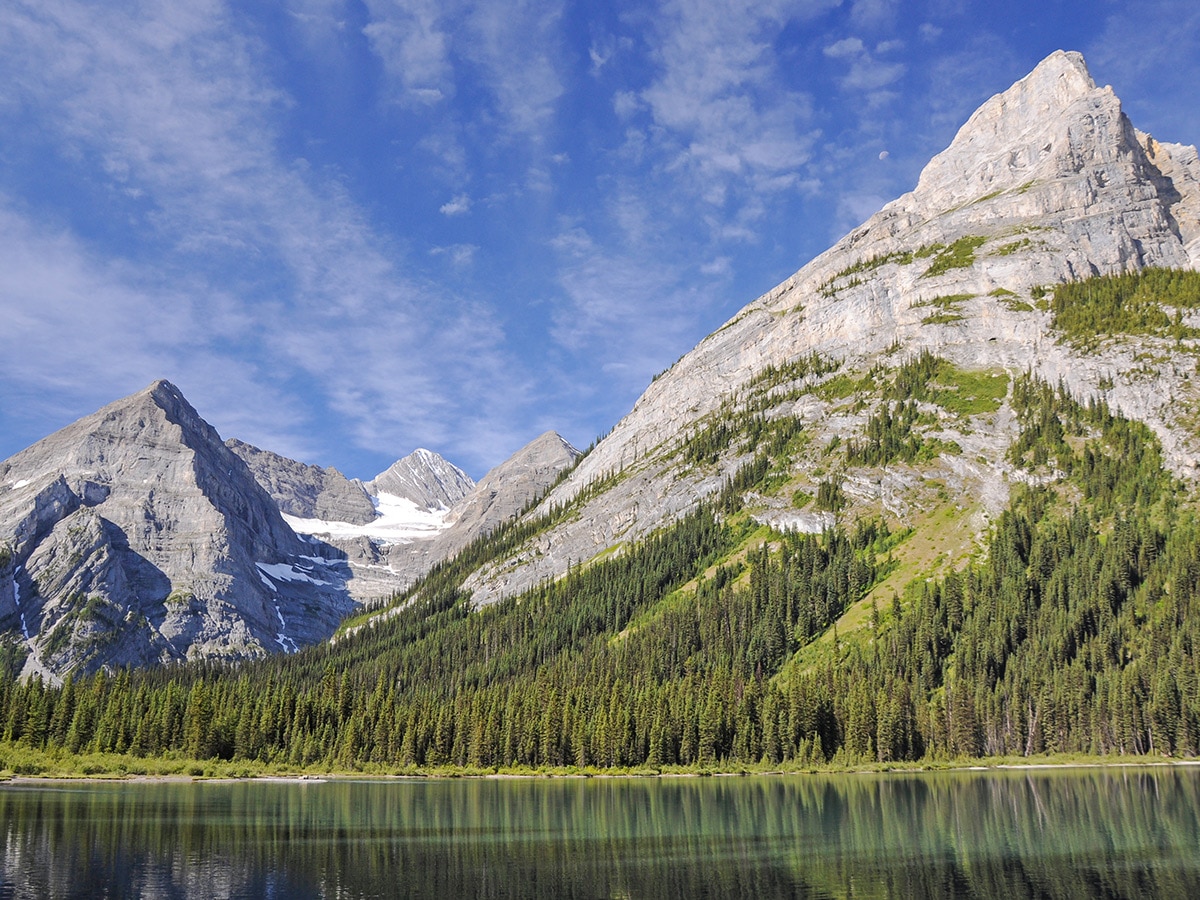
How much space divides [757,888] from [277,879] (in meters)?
21.6

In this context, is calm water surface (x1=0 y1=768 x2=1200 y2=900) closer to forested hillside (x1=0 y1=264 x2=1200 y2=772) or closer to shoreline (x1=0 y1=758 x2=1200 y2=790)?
shoreline (x1=0 y1=758 x2=1200 y2=790)

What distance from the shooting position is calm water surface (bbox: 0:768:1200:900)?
37312mm

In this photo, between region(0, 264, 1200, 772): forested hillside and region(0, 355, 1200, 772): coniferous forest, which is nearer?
region(0, 355, 1200, 772): coniferous forest

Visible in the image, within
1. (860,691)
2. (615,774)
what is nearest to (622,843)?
(615,774)

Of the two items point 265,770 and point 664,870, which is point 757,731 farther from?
point 664,870

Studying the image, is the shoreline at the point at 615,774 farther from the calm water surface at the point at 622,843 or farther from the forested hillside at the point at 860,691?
the calm water surface at the point at 622,843

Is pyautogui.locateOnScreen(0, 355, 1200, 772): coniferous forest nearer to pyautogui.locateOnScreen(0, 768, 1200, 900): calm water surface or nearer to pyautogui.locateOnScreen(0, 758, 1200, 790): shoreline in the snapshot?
pyautogui.locateOnScreen(0, 758, 1200, 790): shoreline

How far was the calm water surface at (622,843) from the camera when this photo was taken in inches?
1469

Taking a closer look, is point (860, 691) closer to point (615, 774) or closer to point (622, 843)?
point (615, 774)

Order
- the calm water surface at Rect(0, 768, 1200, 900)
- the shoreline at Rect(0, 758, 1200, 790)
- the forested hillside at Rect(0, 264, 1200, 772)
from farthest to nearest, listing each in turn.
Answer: the forested hillside at Rect(0, 264, 1200, 772)
the shoreline at Rect(0, 758, 1200, 790)
the calm water surface at Rect(0, 768, 1200, 900)

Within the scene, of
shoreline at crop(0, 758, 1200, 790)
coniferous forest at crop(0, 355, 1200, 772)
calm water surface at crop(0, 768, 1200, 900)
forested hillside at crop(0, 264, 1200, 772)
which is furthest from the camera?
forested hillside at crop(0, 264, 1200, 772)

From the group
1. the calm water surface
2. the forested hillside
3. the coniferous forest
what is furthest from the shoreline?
the calm water surface

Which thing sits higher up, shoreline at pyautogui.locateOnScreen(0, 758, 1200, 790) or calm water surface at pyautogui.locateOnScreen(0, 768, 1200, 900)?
calm water surface at pyautogui.locateOnScreen(0, 768, 1200, 900)

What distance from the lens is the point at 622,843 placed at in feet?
170
